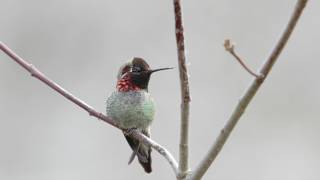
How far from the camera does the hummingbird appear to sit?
415 cm

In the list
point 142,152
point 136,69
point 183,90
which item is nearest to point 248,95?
point 183,90

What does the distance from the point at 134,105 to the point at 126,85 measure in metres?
0.23

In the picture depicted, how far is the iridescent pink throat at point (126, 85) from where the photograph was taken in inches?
174

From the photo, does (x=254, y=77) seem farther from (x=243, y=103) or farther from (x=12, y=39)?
(x=12, y=39)

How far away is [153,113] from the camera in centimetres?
435

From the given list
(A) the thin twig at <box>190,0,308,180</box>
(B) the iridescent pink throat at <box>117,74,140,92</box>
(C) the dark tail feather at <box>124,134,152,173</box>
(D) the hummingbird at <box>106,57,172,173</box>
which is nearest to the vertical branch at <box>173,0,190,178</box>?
(A) the thin twig at <box>190,0,308,180</box>

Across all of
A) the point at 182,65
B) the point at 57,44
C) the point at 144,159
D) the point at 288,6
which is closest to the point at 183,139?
the point at 182,65

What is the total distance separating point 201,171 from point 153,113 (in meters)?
1.74

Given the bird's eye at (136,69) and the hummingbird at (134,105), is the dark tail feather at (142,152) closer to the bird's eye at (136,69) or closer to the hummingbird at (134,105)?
the hummingbird at (134,105)

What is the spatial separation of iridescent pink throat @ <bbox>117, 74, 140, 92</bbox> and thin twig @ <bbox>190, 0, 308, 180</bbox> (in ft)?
5.92

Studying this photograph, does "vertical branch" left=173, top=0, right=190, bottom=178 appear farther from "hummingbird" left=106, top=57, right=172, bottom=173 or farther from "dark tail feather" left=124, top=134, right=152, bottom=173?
"dark tail feather" left=124, top=134, right=152, bottom=173

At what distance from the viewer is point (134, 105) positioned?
4.28 metres

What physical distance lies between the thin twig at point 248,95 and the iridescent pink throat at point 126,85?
5.92ft

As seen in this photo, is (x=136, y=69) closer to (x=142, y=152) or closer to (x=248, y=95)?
(x=142, y=152)
